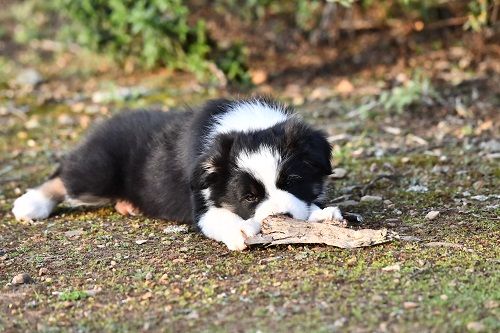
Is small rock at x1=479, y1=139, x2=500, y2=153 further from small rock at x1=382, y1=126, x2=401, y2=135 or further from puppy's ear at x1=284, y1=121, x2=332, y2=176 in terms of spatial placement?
puppy's ear at x1=284, y1=121, x2=332, y2=176

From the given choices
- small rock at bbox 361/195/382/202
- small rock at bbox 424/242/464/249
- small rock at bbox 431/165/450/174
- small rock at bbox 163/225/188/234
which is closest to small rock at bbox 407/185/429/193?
small rock at bbox 361/195/382/202

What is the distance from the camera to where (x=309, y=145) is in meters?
5.04

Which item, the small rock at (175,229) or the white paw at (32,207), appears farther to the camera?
the white paw at (32,207)

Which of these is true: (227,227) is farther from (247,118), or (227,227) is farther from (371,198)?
(371,198)

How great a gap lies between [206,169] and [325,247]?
0.88 m

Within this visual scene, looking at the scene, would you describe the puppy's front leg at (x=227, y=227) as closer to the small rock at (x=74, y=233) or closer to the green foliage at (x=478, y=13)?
the small rock at (x=74, y=233)

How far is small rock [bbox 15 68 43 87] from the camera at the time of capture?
10375 mm

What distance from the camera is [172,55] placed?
9453mm

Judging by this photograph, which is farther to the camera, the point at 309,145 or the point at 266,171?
the point at 309,145

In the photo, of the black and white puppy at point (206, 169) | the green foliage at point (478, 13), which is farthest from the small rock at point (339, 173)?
the green foliage at point (478, 13)

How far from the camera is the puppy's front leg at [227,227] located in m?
4.71

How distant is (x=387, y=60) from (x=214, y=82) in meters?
2.10

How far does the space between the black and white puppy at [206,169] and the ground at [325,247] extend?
0.16 meters

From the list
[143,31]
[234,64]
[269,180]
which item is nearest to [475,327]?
[269,180]
